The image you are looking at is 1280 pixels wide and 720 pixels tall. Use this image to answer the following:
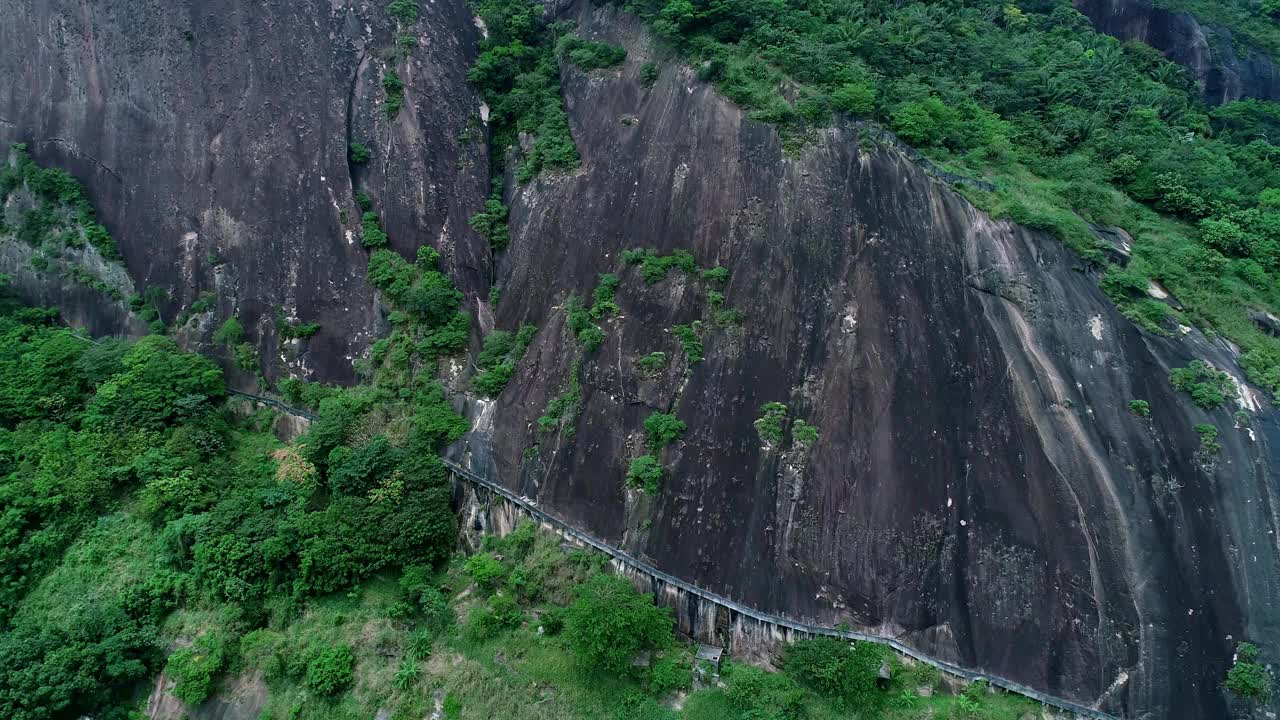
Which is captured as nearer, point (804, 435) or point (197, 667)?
point (197, 667)

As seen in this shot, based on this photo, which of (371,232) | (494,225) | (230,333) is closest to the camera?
(230,333)

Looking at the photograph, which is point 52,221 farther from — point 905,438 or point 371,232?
point 905,438

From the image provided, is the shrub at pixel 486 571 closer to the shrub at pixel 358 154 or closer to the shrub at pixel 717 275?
the shrub at pixel 717 275

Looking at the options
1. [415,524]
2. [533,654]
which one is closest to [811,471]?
[533,654]

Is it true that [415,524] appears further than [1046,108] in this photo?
No

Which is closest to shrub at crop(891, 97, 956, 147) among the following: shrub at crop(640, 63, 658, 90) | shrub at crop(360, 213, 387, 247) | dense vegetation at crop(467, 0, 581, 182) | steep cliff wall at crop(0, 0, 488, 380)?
shrub at crop(640, 63, 658, 90)

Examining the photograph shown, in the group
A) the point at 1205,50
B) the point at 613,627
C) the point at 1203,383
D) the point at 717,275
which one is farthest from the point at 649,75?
the point at 1205,50

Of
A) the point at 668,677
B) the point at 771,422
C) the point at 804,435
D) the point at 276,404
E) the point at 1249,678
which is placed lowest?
the point at 668,677

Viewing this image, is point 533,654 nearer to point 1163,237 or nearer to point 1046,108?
point 1163,237

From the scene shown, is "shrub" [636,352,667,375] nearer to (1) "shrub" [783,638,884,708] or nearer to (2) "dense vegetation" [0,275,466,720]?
(2) "dense vegetation" [0,275,466,720]
